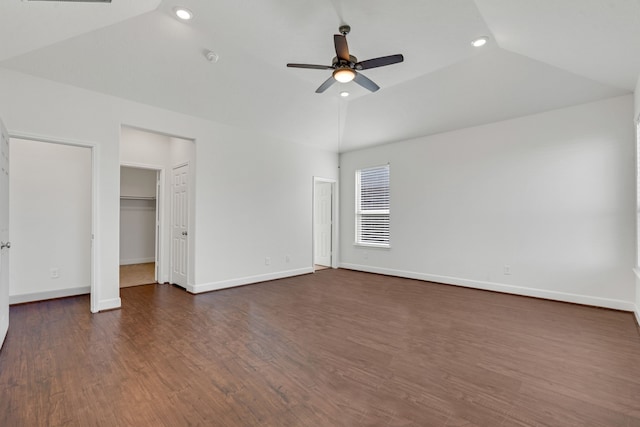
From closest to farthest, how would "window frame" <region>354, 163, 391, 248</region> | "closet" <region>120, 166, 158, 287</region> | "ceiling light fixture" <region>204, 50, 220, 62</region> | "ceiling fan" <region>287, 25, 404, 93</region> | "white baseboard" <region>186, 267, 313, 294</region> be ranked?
"ceiling fan" <region>287, 25, 404, 93</region>, "ceiling light fixture" <region>204, 50, 220, 62</region>, "white baseboard" <region>186, 267, 313, 294</region>, "window frame" <region>354, 163, 391, 248</region>, "closet" <region>120, 166, 158, 287</region>

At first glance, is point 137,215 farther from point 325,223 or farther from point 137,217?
point 325,223

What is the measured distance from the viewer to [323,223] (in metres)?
7.51

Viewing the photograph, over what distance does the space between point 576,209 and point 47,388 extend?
6.12 metres

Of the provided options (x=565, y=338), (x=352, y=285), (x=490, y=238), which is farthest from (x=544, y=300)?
(x=352, y=285)

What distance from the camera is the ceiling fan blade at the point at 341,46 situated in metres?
2.72

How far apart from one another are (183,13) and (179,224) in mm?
3350

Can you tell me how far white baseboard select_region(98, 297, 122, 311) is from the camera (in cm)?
387

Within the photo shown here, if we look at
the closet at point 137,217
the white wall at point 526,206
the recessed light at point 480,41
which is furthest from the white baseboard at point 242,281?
the recessed light at point 480,41

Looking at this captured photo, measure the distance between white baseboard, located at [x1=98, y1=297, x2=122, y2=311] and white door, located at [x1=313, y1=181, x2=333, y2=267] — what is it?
433 centimetres

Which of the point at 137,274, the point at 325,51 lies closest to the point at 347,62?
the point at 325,51

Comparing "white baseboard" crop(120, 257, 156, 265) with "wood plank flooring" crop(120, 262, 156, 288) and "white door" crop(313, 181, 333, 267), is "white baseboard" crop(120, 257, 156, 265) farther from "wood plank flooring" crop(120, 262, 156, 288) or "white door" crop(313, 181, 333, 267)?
"white door" crop(313, 181, 333, 267)

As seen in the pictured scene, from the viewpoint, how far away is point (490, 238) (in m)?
4.99

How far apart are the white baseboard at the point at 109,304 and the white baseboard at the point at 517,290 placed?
4.66 metres

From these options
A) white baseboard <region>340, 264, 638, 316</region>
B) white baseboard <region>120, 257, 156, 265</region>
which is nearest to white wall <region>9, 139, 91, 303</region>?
white baseboard <region>120, 257, 156, 265</region>
